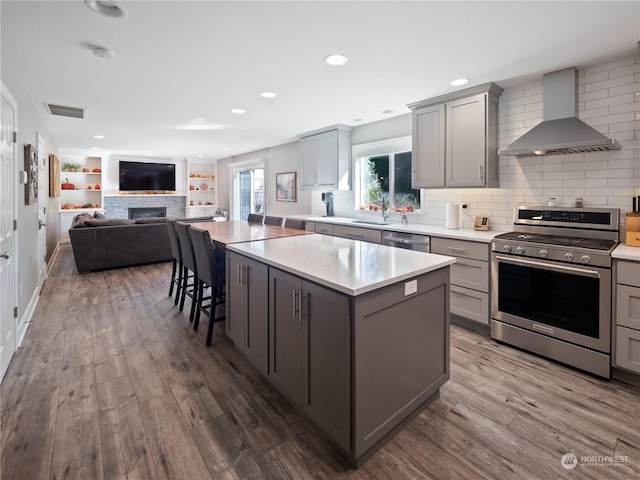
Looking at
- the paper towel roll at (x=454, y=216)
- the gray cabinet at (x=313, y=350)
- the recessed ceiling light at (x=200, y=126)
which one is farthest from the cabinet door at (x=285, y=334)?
the recessed ceiling light at (x=200, y=126)

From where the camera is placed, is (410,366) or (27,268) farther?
(27,268)

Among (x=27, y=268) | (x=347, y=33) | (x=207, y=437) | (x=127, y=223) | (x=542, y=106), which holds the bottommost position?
(x=207, y=437)

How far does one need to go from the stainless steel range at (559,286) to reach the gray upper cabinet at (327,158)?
2.71m

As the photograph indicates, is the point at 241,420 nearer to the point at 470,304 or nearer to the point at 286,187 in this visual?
the point at 470,304

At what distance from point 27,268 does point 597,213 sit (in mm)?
5450

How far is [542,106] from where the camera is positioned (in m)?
3.13

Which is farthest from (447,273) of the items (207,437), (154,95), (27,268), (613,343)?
(27,268)

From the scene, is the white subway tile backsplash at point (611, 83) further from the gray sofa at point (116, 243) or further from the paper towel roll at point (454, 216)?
the gray sofa at point (116, 243)

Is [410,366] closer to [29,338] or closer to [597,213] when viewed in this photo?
[597,213]

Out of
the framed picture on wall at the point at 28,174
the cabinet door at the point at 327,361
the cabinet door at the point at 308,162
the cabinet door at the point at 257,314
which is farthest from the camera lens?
the cabinet door at the point at 308,162

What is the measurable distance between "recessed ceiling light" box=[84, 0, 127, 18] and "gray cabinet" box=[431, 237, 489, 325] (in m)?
3.12

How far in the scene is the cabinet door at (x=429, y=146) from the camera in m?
3.63

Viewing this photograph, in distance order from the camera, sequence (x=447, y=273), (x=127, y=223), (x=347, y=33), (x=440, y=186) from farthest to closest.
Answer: (x=127, y=223), (x=440, y=186), (x=347, y=33), (x=447, y=273)

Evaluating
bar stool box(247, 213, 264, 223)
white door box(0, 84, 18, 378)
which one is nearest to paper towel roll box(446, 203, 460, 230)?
bar stool box(247, 213, 264, 223)
